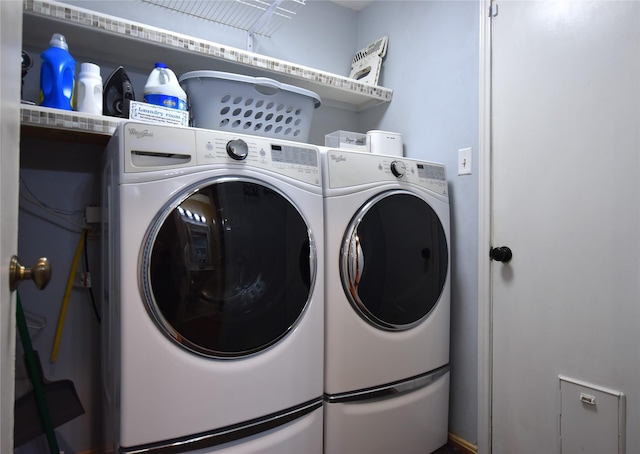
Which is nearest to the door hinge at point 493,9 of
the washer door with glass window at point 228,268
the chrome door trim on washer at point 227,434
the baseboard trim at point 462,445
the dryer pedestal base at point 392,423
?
the washer door with glass window at point 228,268

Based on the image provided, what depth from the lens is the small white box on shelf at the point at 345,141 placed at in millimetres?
1837

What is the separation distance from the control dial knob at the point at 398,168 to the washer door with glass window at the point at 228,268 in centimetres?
49

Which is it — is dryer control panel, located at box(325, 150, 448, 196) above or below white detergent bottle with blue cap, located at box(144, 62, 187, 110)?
below

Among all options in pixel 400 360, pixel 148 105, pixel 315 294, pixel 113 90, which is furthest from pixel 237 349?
pixel 113 90

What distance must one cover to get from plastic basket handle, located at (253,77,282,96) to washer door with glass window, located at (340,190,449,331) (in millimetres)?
623

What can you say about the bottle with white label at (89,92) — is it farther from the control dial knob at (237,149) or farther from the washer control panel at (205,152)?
the control dial knob at (237,149)

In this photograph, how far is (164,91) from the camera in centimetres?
137

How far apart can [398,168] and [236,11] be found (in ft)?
4.00

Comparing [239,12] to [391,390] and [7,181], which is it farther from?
[391,390]

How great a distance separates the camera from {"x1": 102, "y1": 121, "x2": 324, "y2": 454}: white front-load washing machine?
102 centimetres

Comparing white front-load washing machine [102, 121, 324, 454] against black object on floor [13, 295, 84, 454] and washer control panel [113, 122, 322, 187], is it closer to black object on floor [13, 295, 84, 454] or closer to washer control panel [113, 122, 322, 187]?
washer control panel [113, 122, 322, 187]

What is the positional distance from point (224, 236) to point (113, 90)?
2.66 ft

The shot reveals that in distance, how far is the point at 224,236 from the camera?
111 cm

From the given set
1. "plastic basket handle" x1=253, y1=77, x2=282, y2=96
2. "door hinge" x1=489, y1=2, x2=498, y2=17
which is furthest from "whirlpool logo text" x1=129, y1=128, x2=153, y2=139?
"door hinge" x1=489, y1=2, x2=498, y2=17
